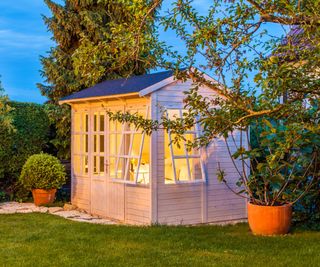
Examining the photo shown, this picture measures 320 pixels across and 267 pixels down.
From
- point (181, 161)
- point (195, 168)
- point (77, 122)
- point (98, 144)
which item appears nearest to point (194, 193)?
point (195, 168)

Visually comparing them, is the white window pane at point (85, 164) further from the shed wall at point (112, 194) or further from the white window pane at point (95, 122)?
the white window pane at point (95, 122)

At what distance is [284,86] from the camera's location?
410 cm

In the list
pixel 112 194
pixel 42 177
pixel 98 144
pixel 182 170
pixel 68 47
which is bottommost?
pixel 112 194

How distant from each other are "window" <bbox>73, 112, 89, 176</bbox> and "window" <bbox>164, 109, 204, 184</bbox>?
2.47 meters

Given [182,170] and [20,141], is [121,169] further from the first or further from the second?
[20,141]

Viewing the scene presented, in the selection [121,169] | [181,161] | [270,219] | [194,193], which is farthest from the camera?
[121,169]

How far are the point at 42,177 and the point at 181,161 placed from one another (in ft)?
12.5

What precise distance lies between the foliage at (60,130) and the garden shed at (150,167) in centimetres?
258

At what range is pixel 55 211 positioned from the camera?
409 inches

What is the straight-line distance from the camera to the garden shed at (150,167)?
8.66 m

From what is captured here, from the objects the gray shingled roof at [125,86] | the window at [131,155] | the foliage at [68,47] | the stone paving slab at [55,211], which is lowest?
the stone paving slab at [55,211]

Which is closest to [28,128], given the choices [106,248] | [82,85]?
[82,85]

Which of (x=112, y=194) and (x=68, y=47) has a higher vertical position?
(x=68, y=47)

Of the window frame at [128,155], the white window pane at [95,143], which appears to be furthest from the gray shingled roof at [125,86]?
the white window pane at [95,143]
